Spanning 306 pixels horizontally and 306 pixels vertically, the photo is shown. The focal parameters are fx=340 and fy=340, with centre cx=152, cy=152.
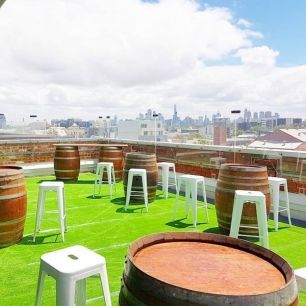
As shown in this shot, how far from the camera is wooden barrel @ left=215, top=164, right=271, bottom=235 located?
524 cm

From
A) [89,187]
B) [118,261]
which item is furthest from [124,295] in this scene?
[89,187]

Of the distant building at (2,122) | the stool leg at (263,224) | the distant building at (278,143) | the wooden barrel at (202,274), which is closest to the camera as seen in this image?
the wooden barrel at (202,274)

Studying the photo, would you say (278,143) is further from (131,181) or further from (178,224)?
(178,224)

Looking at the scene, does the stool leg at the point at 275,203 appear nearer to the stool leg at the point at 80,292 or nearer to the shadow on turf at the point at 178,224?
the shadow on turf at the point at 178,224

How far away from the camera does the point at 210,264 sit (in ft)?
5.88

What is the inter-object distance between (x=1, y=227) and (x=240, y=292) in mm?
4141

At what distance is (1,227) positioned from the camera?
477 centimetres

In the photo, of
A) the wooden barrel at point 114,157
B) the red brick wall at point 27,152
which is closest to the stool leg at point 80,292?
the wooden barrel at point 114,157

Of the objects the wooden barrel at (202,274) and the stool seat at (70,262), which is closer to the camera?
the wooden barrel at (202,274)

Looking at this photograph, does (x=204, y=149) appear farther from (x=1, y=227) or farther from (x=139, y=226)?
(x=1, y=227)

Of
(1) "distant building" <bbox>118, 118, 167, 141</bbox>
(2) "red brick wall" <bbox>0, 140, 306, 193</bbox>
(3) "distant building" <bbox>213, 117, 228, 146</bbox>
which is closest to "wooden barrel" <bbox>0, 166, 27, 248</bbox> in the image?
(2) "red brick wall" <bbox>0, 140, 306, 193</bbox>

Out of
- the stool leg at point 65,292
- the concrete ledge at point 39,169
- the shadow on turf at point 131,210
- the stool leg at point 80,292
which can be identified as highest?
the stool leg at point 65,292

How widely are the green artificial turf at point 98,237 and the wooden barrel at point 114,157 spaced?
2.00 meters

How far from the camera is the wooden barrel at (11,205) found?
4680mm
